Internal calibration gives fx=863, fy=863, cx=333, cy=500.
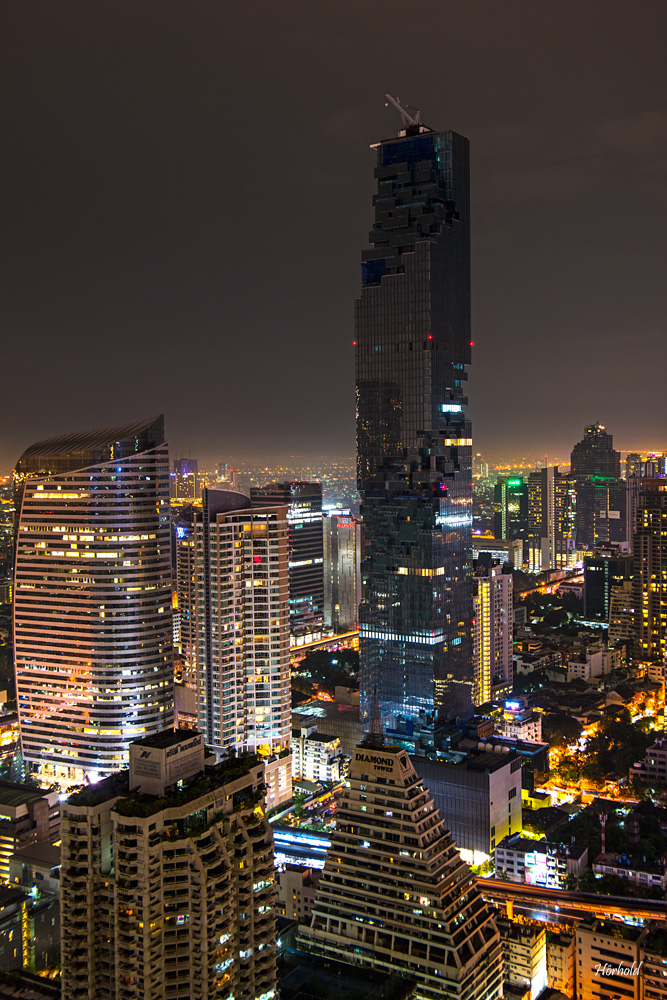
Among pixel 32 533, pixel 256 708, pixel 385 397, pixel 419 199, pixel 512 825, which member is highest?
pixel 419 199

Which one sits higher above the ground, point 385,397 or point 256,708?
point 385,397

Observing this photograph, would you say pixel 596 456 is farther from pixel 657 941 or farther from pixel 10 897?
pixel 10 897

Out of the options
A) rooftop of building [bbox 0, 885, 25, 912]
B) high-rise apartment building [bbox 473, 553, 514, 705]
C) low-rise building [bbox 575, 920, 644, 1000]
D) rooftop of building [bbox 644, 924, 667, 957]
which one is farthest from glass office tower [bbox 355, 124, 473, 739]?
rooftop of building [bbox 0, 885, 25, 912]

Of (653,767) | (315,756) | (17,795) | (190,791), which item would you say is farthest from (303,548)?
(190,791)

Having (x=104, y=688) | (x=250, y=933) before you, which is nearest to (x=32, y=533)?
(x=104, y=688)

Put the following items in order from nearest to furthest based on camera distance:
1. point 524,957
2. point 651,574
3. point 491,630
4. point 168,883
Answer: point 168,883, point 524,957, point 491,630, point 651,574

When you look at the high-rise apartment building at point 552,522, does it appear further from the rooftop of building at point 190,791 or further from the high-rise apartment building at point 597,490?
the rooftop of building at point 190,791

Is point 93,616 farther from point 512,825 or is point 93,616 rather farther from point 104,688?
point 512,825
